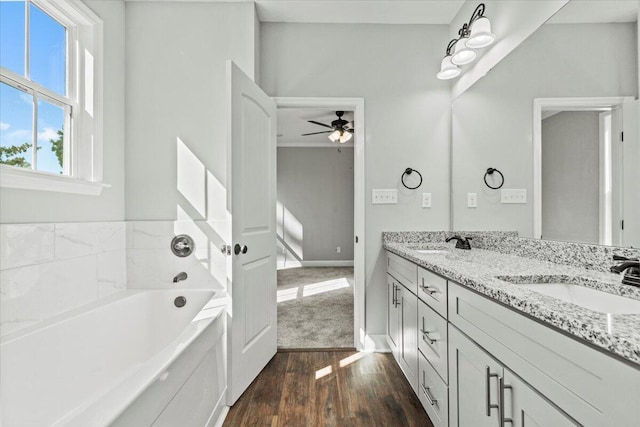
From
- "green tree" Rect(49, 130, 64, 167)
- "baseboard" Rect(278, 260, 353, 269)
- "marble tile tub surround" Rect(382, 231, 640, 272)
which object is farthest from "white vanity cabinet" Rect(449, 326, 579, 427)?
"baseboard" Rect(278, 260, 353, 269)

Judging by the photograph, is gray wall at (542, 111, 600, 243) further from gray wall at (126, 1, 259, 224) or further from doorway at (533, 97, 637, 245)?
gray wall at (126, 1, 259, 224)

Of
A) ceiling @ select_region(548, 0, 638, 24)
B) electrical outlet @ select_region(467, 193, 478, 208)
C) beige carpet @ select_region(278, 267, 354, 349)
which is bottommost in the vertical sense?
beige carpet @ select_region(278, 267, 354, 349)

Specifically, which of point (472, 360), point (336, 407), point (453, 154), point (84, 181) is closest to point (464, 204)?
point (453, 154)

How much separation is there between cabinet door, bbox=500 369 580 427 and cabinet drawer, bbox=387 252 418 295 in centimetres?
77

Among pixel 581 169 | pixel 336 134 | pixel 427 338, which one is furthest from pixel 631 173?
pixel 336 134

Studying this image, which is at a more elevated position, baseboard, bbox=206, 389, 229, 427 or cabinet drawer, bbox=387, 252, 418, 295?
cabinet drawer, bbox=387, 252, 418, 295

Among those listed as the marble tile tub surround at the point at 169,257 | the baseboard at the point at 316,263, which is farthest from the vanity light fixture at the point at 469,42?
the baseboard at the point at 316,263

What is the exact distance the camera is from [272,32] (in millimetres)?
2367

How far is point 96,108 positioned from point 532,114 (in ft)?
8.56

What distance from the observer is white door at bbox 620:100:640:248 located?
3.40ft

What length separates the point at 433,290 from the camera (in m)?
1.39

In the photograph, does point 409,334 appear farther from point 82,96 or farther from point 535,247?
point 82,96

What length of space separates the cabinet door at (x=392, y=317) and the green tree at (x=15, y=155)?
7.34ft

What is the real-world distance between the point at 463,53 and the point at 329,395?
2.34 metres
